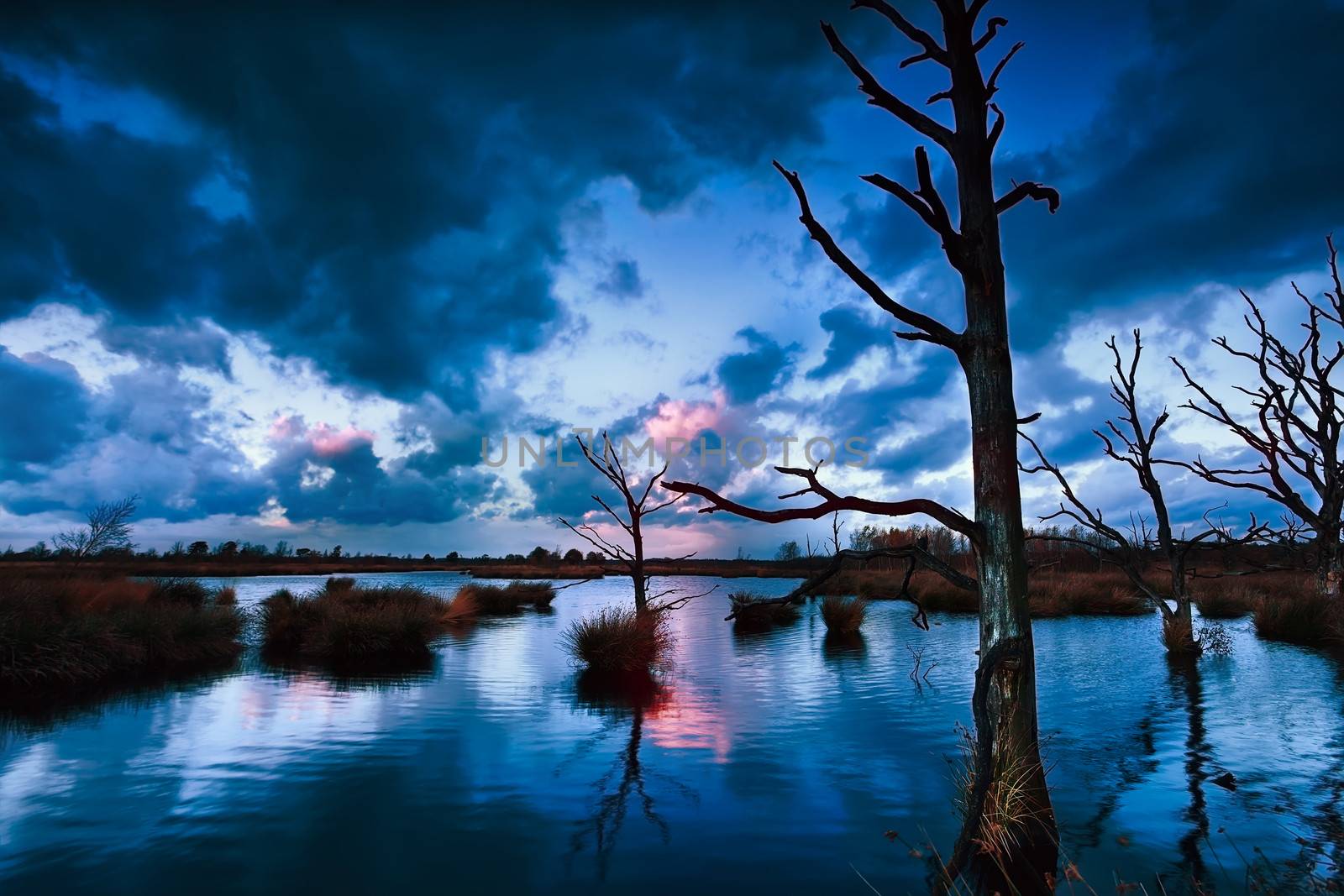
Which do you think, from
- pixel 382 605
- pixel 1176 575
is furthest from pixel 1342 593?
pixel 382 605

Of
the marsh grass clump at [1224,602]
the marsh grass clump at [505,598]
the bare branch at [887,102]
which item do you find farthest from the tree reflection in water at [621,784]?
the marsh grass clump at [1224,602]

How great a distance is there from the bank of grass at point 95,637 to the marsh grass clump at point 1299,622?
27.4 m

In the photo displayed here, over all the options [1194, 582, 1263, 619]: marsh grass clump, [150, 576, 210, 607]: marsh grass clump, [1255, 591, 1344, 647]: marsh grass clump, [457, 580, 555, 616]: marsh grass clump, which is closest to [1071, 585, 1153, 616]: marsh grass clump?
[1194, 582, 1263, 619]: marsh grass clump

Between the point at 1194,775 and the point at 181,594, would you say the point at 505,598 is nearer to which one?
the point at 181,594

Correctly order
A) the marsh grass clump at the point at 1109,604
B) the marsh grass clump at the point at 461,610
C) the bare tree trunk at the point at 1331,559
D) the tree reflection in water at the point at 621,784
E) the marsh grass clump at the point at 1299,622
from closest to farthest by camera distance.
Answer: the tree reflection in water at the point at 621,784 → the bare tree trunk at the point at 1331,559 → the marsh grass clump at the point at 1299,622 → the marsh grass clump at the point at 461,610 → the marsh grass clump at the point at 1109,604

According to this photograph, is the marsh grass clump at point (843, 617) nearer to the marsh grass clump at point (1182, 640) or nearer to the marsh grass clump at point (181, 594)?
the marsh grass clump at point (1182, 640)

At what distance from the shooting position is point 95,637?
1420cm

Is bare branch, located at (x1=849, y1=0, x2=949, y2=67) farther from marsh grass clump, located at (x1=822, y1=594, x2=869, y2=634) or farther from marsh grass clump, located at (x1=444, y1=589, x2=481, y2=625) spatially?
marsh grass clump, located at (x1=444, y1=589, x2=481, y2=625)

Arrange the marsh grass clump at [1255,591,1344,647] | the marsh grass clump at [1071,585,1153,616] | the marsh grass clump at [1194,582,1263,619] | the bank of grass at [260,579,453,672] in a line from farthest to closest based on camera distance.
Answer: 1. the marsh grass clump at [1071,585,1153,616]
2. the marsh grass clump at [1194,582,1263,619]
3. the marsh grass clump at [1255,591,1344,647]
4. the bank of grass at [260,579,453,672]

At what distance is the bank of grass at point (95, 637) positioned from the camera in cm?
1280

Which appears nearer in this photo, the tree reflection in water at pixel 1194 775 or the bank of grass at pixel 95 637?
the tree reflection in water at pixel 1194 775

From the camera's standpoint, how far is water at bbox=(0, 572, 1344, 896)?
226 inches

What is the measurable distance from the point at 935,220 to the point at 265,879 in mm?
7044

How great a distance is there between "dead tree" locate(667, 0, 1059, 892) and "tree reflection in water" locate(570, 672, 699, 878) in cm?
309
